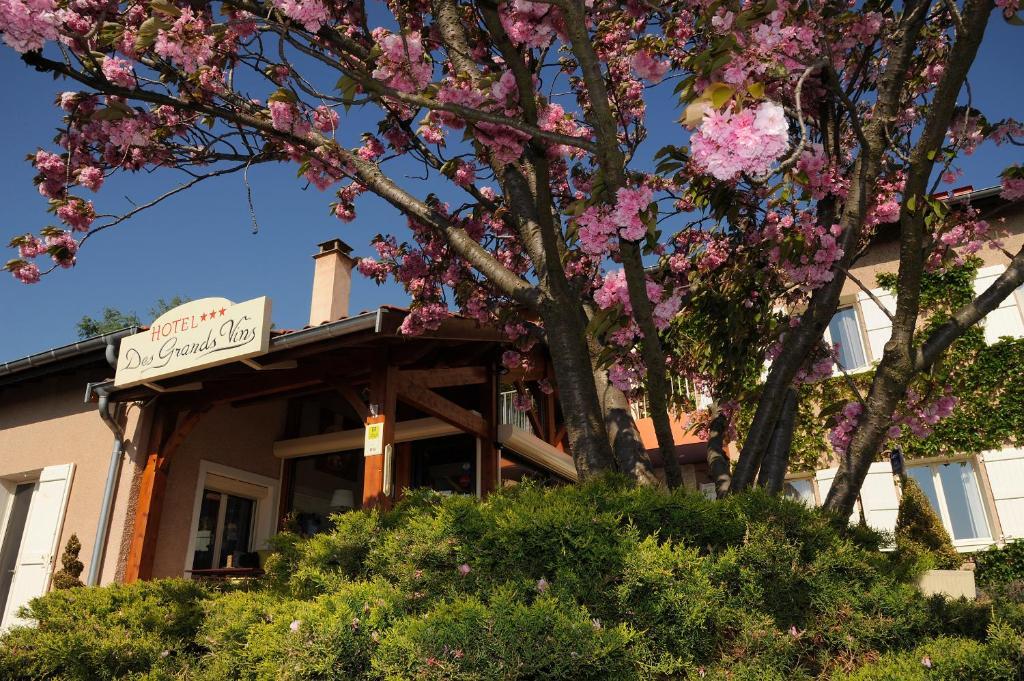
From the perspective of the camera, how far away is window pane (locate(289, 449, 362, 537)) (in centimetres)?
1021

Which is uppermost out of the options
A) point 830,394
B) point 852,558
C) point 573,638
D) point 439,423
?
point 830,394

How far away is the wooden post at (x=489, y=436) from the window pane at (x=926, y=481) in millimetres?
6242

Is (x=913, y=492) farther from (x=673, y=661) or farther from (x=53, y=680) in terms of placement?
(x=53, y=680)

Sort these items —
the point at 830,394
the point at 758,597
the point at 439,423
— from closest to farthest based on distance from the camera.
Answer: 1. the point at 758,597
2. the point at 439,423
3. the point at 830,394

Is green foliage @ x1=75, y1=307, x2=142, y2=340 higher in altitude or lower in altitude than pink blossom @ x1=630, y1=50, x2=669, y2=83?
higher

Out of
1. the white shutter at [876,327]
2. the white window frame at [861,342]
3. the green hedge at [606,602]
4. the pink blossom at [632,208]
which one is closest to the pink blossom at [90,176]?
the green hedge at [606,602]

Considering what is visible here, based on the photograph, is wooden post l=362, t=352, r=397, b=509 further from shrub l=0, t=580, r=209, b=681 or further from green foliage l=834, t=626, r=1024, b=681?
green foliage l=834, t=626, r=1024, b=681

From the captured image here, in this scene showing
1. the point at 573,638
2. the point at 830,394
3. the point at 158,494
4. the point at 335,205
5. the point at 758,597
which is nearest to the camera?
the point at 573,638

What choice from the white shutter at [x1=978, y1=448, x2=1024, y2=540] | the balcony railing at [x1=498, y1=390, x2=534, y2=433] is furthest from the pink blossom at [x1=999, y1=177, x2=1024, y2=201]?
the balcony railing at [x1=498, y1=390, x2=534, y2=433]

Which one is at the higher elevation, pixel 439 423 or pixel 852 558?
pixel 439 423

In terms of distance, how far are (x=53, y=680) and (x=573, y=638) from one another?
345cm

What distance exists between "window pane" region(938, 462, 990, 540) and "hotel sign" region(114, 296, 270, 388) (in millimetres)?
9699

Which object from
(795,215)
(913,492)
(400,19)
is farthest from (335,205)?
(913,492)

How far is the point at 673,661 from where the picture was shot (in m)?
2.50
